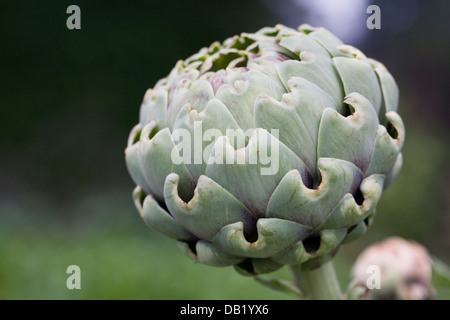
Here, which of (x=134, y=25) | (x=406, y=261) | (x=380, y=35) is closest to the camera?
(x=406, y=261)

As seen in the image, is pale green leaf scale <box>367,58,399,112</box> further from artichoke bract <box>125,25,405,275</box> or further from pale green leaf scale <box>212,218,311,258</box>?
pale green leaf scale <box>212,218,311,258</box>

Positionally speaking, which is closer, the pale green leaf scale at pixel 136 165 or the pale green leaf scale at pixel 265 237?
the pale green leaf scale at pixel 265 237

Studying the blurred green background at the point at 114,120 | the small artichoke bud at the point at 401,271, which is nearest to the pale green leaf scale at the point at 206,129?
the small artichoke bud at the point at 401,271

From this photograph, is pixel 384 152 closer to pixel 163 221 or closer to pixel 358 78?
pixel 358 78

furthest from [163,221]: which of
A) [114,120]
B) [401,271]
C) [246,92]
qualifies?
[114,120]

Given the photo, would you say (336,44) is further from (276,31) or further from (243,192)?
(243,192)

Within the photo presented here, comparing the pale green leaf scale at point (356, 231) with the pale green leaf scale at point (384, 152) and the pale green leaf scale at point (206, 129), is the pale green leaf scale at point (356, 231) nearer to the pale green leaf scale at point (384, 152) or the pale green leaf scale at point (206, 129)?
the pale green leaf scale at point (384, 152)

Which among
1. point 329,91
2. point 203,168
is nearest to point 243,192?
point 203,168
